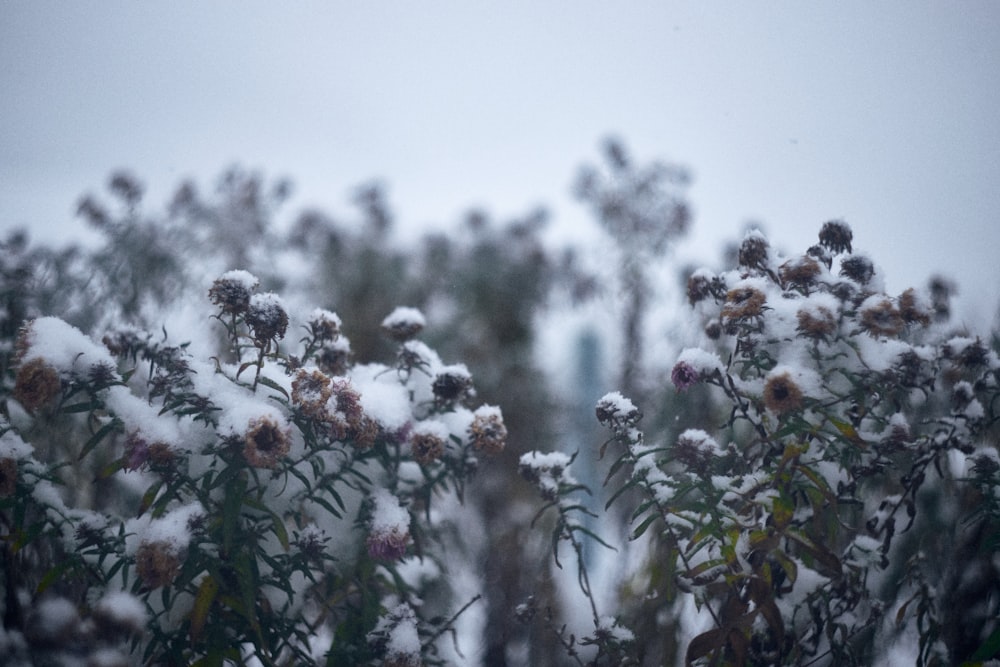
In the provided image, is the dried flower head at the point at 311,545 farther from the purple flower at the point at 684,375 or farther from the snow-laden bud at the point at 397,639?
the purple flower at the point at 684,375

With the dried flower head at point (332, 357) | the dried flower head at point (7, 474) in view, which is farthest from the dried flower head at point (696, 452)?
the dried flower head at point (7, 474)

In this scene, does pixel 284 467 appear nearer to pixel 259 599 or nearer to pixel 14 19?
pixel 259 599

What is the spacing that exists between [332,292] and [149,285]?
4.42 ft

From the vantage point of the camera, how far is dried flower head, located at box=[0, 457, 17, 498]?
1394 mm

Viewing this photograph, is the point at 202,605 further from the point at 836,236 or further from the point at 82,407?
the point at 836,236

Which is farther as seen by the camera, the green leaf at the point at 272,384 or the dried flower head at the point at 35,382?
the green leaf at the point at 272,384

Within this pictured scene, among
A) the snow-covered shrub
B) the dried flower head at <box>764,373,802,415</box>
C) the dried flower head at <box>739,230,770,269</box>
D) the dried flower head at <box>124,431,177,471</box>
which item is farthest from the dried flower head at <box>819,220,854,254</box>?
the dried flower head at <box>124,431,177,471</box>

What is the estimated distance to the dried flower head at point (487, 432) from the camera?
1.72 meters

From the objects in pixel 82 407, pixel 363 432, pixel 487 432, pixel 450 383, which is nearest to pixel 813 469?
pixel 487 432

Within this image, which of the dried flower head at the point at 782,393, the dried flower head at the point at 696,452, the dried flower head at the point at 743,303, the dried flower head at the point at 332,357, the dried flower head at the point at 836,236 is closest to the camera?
the dried flower head at the point at 782,393

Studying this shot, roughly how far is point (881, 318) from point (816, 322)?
0.14 metres

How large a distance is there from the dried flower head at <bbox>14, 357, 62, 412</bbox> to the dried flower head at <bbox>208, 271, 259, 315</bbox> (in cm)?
35

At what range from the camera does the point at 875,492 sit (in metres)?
2.16

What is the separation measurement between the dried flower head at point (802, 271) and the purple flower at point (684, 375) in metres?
0.33
